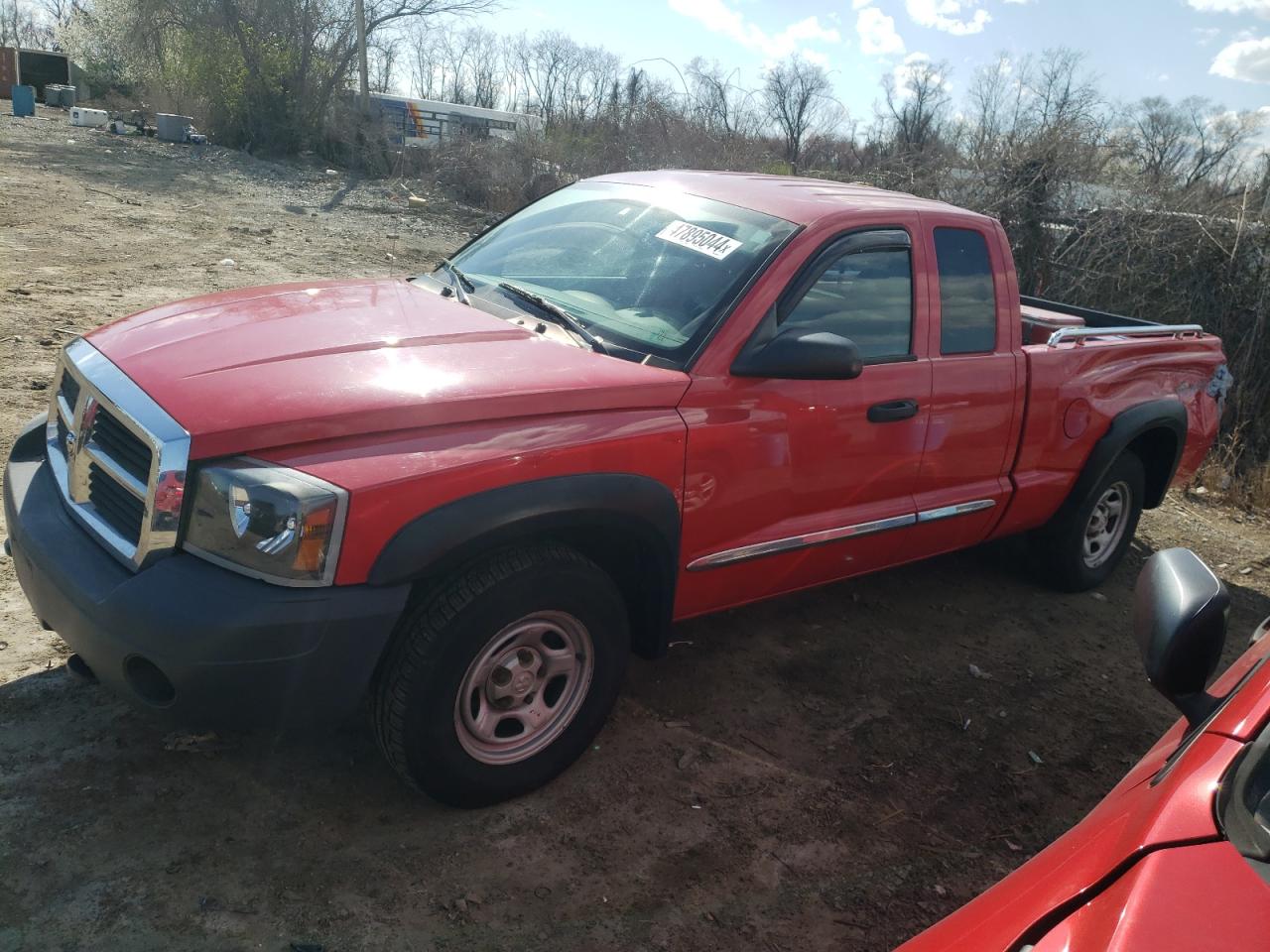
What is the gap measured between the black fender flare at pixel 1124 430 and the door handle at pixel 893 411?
59.4 inches

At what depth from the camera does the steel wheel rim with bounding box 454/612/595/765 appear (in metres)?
2.86

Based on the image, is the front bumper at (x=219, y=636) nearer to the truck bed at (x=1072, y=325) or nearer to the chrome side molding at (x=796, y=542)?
the chrome side molding at (x=796, y=542)

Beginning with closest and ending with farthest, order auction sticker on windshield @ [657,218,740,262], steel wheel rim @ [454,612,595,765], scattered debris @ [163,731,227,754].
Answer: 1. steel wheel rim @ [454,612,595,765]
2. scattered debris @ [163,731,227,754]
3. auction sticker on windshield @ [657,218,740,262]

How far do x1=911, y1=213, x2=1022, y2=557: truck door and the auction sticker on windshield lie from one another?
985mm

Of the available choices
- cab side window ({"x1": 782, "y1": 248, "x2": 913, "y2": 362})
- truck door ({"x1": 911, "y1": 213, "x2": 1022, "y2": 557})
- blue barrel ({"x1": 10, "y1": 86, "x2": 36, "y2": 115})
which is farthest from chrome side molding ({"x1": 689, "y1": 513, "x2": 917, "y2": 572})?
blue barrel ({"x1": 10, "y1": 86, "x2": 36, "y2": 115})

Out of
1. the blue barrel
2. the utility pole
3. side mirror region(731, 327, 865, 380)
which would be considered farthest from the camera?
the blue barrel

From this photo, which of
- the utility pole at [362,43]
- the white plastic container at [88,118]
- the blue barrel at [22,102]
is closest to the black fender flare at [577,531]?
the utility pole at [362,43]

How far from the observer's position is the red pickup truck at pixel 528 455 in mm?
2469

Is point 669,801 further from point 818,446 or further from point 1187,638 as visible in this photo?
point 1187,638

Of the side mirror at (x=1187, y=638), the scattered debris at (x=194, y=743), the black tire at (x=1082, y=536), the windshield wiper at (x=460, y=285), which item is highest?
the windshield wiper at (x=460, y=285)

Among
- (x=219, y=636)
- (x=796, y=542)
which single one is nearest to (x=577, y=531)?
(x=796, y=542)

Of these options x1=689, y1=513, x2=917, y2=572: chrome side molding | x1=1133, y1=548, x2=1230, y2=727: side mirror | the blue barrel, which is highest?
the blue barrel

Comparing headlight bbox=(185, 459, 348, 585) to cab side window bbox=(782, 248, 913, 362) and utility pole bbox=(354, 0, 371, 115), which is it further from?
utility pole bbox=(354, 0, 371, 115)

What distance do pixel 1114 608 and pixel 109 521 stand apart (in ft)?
15.8
